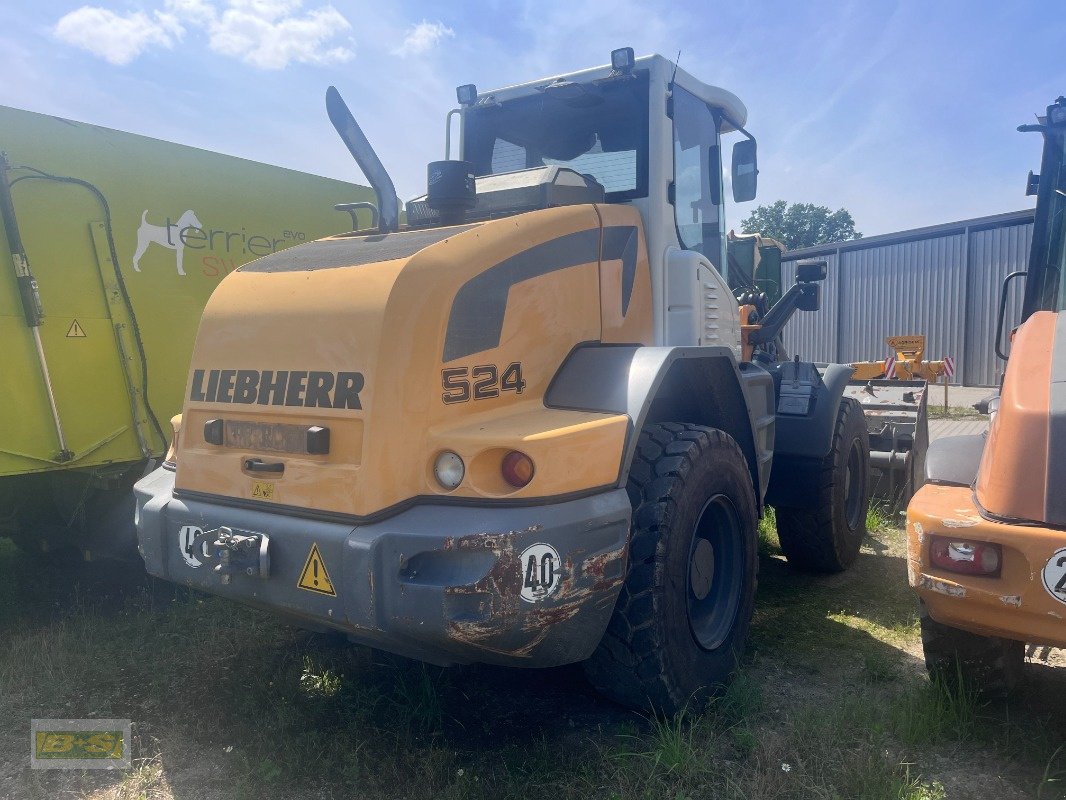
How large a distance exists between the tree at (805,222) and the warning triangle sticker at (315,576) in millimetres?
61258

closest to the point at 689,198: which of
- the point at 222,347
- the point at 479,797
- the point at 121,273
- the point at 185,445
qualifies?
the point at 222,347

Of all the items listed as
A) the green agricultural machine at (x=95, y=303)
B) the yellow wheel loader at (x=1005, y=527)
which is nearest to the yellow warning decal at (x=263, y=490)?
the yellow wheel loader at (x=1005, y=527)

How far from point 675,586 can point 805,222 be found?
63.9m

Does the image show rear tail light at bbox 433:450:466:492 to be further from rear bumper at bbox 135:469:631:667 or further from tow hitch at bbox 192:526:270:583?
tow hitch at bbox 192:526:270:583

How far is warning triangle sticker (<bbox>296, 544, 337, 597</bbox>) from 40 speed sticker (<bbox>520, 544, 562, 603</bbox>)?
0.61 metres

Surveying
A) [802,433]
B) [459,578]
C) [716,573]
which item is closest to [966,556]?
[716,573]

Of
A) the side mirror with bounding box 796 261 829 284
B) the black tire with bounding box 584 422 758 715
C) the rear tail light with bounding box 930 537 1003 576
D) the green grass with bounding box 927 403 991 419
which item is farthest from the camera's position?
the green grass with bounding box 927 403 991 419

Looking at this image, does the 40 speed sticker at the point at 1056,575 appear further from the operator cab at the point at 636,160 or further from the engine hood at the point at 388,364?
the operator cab at the point at 636,160

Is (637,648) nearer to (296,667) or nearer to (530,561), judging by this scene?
(530,561)

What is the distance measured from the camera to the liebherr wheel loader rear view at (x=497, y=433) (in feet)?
8.19

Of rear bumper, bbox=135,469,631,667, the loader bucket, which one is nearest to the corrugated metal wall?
the loader bucket

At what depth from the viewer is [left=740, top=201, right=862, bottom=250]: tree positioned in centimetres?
6053

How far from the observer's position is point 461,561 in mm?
2434

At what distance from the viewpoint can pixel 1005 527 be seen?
93.7 inches
